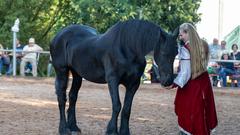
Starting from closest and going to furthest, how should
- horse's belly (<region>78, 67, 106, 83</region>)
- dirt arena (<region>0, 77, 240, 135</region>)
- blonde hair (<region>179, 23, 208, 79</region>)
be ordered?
blonde hair (<region>179, 23, 208, 79</region>), horse's belly (<region>78, 67, 106, 83</region>), dirt arena (<region>0, 77, 240, 135</region>)

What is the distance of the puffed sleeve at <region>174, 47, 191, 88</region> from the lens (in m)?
6.46

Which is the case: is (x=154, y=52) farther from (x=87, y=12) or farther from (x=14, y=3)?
(x=14, y=3)

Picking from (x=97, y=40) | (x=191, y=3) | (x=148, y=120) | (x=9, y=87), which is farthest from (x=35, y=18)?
(x=97, y=40)

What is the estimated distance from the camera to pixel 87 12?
27.4 m

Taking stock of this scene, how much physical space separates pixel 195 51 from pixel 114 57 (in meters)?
1.11

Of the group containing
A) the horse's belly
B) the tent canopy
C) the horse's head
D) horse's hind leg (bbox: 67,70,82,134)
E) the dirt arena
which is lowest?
the dirt arena

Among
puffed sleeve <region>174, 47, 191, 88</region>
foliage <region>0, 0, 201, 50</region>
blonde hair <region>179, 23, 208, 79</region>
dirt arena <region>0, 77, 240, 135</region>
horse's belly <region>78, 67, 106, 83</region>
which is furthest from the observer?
foliage <region>0, 0, 201, 50</region>

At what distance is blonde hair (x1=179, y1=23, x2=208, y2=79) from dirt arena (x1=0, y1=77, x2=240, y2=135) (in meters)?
2.08

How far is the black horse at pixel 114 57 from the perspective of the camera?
6.43 m

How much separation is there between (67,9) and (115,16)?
591cm

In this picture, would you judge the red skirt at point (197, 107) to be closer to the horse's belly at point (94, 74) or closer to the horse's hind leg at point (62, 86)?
the horse's belly at point (94, 74)

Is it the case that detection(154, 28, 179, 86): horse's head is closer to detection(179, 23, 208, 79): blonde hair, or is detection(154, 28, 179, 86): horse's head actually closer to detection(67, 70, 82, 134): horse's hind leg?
detection(179, 23, 208, 79): blonde hair

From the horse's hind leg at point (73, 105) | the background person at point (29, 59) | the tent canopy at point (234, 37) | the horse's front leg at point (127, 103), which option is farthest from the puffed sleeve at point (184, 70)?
the tent canopy at point (234, 37)

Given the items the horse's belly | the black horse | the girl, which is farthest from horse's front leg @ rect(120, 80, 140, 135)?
the girl
